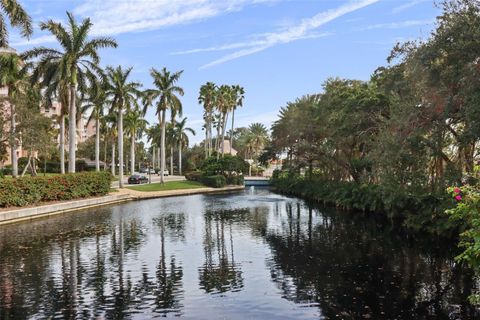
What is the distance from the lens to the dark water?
35.3 feet

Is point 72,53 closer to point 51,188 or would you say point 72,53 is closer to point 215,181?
point 51,188

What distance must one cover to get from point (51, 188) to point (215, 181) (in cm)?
3469

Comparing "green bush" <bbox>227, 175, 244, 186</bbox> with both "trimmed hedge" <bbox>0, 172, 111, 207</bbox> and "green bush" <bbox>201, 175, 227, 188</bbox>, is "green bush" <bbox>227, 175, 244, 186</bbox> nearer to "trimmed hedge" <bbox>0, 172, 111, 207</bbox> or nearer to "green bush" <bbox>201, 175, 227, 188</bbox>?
"green bush" <bbox>201, 175, 227, 188</bbox>

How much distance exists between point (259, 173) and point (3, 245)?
9043 centimetres

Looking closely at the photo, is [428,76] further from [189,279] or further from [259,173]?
[259,173]

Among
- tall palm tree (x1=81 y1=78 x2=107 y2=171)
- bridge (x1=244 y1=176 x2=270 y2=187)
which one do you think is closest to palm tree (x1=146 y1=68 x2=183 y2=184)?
tall palm tree (x1=81 y1=78 x2=107 y2=171)

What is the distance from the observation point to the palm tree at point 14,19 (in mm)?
26781

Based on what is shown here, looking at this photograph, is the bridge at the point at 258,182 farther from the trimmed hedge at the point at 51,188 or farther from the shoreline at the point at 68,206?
the trimmed hedge at the point at 51,188

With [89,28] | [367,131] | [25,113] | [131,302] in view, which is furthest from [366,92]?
[25,113]

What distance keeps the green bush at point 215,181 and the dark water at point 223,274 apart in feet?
137

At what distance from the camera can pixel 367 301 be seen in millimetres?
11445

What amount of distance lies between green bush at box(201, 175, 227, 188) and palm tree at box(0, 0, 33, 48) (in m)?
41.4

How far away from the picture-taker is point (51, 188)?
33.8 m

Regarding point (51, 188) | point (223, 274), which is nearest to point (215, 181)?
point (51, 188)
